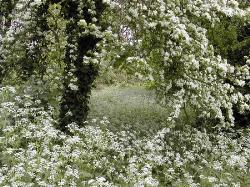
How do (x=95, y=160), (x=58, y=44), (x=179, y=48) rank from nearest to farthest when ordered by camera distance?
(x=95, y=160) → (x=179, y=48) → (x=58, y=44)

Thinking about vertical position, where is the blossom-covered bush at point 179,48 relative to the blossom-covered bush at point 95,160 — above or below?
above

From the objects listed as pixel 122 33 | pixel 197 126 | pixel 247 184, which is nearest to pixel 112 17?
pixel 122 33

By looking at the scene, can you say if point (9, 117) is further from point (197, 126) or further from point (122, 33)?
point (197, 126)

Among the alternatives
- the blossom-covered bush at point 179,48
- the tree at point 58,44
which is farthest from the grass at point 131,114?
the blossom-covered bush at point 179,48

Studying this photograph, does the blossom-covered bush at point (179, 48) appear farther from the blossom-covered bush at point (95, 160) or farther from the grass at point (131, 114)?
the grass at point (131, 114)

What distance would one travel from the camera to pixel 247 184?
27.2 ft

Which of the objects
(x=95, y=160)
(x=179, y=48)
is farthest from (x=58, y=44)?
(x=95, y=160)

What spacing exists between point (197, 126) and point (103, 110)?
2.62 meters

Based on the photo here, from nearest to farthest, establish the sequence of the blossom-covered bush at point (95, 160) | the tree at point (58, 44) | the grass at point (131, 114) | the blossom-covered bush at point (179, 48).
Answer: the blossom-covered bush at point (95, 160) < the blossom-covered bush at point (179, 48) < the tree at point (58, 44) < the grass at point (131, 114)

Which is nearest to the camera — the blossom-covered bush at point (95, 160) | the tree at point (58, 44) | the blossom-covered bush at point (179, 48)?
the blossom-covered bush at point (95, 160)

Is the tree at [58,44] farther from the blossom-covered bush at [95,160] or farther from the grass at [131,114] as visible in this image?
the grass at [131,114]

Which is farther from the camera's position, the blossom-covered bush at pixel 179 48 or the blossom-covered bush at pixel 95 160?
the blossom-covered bush at pixel 179 48

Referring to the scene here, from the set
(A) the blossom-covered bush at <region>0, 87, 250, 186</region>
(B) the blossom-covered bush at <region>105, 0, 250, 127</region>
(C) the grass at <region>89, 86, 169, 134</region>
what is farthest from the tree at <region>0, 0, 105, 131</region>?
(C) the grass at <region>89, 86, 169, 134</region>

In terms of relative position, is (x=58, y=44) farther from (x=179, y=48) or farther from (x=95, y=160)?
(x=95, y=160)
